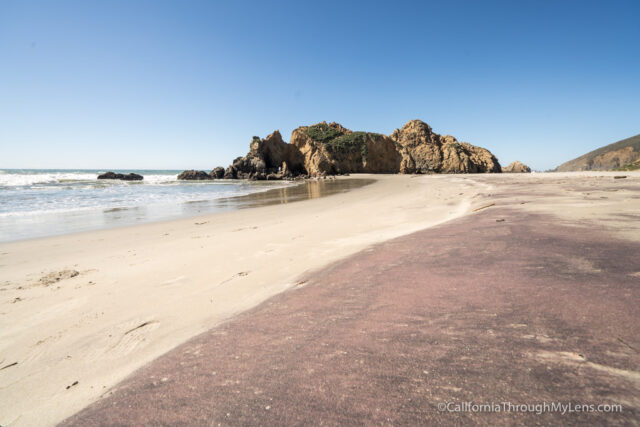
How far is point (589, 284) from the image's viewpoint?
180 centimetres

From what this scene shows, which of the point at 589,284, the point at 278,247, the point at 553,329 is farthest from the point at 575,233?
the point at 278,247

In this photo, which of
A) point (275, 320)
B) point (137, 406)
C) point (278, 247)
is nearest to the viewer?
point (137, 406)

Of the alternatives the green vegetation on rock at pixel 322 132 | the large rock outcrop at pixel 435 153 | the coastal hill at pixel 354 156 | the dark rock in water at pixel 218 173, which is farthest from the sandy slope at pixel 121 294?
the large rock outcrop at pixel 435 153

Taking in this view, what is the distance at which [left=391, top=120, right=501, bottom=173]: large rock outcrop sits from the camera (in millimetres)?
48250

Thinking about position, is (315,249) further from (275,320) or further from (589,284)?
(589,284)

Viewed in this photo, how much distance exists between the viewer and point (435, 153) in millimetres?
50344

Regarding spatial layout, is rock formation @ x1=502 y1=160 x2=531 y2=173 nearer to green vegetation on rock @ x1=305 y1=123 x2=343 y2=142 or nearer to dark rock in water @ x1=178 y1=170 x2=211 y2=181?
green vegetation on rock @ x1=305 y1=123 x2=343 y2=142

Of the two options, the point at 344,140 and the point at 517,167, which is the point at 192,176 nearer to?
the point at 344,140

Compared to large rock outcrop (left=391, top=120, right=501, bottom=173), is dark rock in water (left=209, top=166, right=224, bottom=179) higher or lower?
lower

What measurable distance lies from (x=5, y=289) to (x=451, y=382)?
556cm

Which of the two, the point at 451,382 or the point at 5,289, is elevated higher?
the point at 451,382

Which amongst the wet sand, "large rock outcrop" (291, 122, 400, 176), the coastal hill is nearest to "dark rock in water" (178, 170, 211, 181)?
the coastal hill

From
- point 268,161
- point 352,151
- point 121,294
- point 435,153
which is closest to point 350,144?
point 352,151

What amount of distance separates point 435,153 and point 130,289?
177 ft
